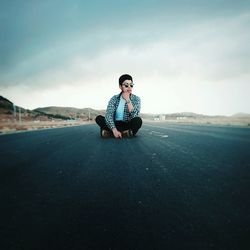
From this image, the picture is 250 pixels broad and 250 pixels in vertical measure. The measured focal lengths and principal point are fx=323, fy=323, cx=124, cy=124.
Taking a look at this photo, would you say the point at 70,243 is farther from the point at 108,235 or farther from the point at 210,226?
the point at 210,226

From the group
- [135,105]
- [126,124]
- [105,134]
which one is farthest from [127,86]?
[105,134]

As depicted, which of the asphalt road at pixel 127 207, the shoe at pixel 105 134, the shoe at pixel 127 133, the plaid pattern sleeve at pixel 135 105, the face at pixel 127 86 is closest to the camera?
the asphalt road at pixel 127 207

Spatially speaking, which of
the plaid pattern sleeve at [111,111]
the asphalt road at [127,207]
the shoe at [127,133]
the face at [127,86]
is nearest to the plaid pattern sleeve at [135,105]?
the face at [127,86]

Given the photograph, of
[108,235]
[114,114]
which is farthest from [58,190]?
[114,114]

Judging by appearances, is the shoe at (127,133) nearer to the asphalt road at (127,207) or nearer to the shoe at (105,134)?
the shoe at (105,134)

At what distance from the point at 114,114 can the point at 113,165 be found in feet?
17.9

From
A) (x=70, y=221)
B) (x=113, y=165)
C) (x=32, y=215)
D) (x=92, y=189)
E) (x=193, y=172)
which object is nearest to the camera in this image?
(x=70, y=221)

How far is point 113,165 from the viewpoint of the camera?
4.90 meters

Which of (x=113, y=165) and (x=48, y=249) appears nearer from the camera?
(x=48, y=249)

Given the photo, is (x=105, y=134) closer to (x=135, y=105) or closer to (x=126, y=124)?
(x=126, y=124)

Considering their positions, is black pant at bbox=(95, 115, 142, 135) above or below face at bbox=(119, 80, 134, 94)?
below

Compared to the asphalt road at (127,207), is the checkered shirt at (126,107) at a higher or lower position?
higher

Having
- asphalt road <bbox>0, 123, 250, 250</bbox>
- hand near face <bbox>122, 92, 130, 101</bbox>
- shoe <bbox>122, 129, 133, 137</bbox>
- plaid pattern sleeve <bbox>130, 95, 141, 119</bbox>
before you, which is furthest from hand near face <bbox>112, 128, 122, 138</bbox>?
asphalt road <bbox>0, 123, 250, 250</bbox>

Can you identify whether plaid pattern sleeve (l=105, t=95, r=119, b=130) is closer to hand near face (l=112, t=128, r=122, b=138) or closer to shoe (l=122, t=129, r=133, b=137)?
hand near face (l=112, t=128, r=122, b=138)
